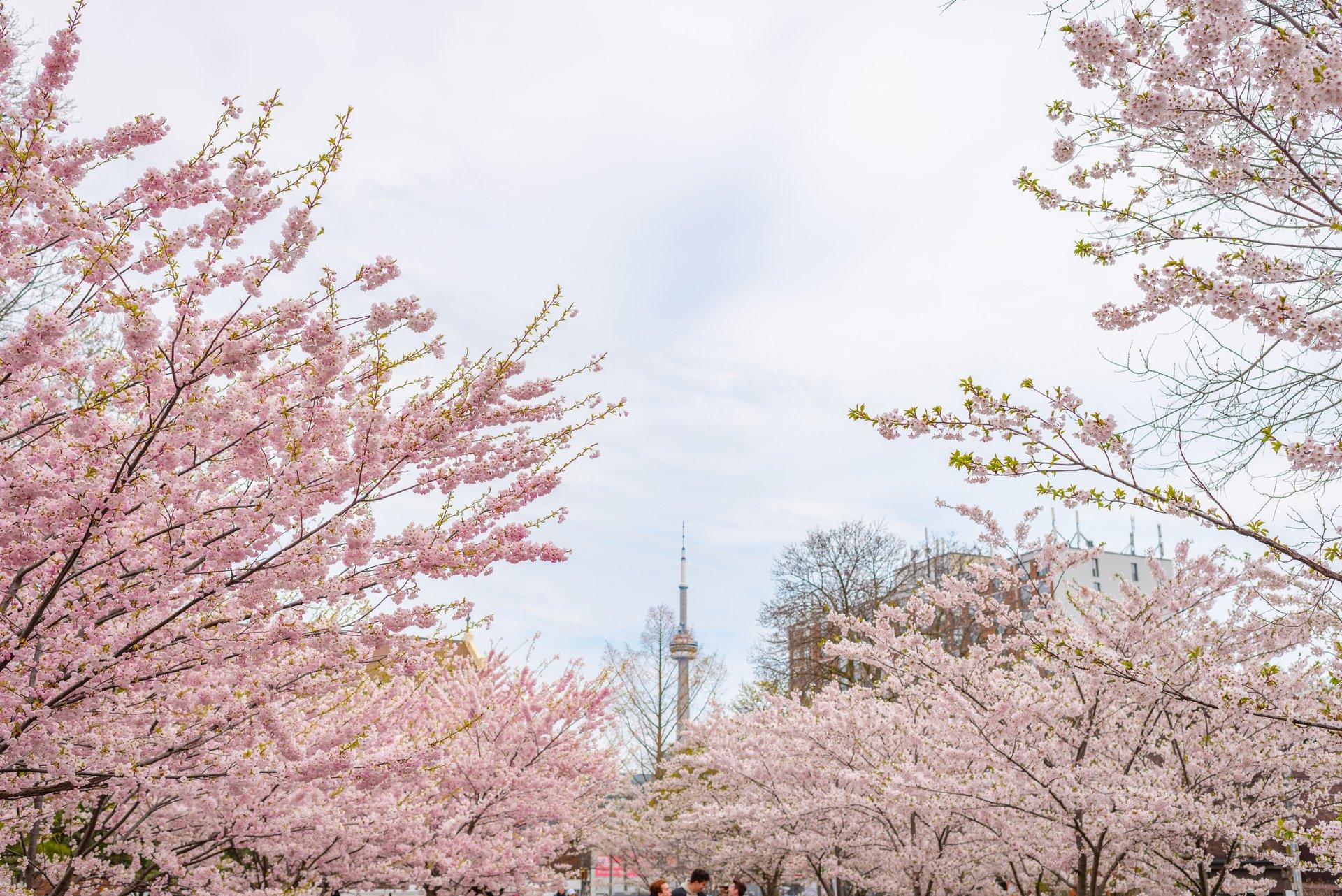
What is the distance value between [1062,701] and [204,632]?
7.87 metres

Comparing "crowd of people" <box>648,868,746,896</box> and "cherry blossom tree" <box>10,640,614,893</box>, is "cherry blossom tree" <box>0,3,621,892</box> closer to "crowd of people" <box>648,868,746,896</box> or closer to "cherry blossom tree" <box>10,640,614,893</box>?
"cherry blossom tree" <box>10,640,614,893</box>

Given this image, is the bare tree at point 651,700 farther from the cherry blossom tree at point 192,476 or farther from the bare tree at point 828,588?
the cherry blossom tree at point 192,476

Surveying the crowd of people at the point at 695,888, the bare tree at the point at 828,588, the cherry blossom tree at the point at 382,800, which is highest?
the bare tree at the point at 828,588

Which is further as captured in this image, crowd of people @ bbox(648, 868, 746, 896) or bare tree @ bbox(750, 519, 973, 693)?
bare tree @ bbox(750, 519, 973, 693)

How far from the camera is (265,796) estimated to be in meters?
7.93

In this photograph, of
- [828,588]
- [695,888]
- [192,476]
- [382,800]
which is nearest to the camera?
[192,476]

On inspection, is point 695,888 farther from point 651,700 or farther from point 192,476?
point 651,700

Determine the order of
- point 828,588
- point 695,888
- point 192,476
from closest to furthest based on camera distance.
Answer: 1. point 192,476
2. point 695,888
3. point 828,588

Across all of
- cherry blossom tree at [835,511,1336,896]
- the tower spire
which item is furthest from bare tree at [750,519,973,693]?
cherry blossom tree at [835,511,1336,896]

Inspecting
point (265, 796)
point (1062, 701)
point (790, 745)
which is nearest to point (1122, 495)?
point (1062, 701)

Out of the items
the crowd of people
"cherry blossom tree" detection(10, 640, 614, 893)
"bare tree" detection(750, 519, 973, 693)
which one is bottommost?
the crowd of people

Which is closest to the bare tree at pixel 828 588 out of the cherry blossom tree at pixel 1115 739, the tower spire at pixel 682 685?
the tower spire at pixel 682 685

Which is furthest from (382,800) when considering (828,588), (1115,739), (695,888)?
(828,588)

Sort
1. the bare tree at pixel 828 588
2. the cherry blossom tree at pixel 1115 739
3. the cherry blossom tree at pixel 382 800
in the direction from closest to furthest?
1. the cherry blossom tree at pixel 382 800
2. the cherry blossom tree at pixel 1115 739
3. the bare tree at pixel 828 588
